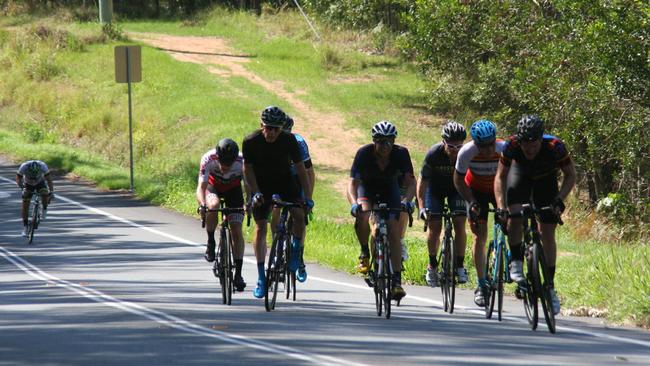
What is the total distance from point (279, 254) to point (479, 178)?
6.87 feet

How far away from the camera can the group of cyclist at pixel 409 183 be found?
1155 cm

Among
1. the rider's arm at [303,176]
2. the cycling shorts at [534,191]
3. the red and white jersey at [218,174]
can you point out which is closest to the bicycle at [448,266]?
the rider's arm at [303,176]

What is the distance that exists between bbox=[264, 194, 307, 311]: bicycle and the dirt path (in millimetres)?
19671

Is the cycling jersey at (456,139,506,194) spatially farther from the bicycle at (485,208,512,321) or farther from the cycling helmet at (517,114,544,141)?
the cycling helmet at (517,114,544,141)

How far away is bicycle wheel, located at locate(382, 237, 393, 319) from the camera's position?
12.3 m

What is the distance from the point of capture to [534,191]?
11750 mm

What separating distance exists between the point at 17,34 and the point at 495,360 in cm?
4731

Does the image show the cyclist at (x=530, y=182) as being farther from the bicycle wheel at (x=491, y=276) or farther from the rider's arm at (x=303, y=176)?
the rider's arm at (x=303, y=176)

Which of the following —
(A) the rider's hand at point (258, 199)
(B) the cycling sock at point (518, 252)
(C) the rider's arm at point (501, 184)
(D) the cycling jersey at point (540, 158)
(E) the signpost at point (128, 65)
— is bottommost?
(B) the cycling sock at point (518, 252)

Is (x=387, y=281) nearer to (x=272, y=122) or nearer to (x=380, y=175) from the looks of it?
(x=380, y=175)

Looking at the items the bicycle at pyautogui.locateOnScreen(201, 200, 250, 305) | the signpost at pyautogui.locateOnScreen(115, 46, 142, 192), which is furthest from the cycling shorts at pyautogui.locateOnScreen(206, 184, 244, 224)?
the signpost at pyautogui.locateOnScreen(115, 46, 142, 192)

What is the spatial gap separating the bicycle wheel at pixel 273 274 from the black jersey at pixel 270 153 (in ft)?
2.25

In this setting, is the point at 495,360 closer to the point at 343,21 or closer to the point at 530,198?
the point at 530,198

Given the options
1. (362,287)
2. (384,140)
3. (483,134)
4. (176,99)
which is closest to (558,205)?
(483,134)
